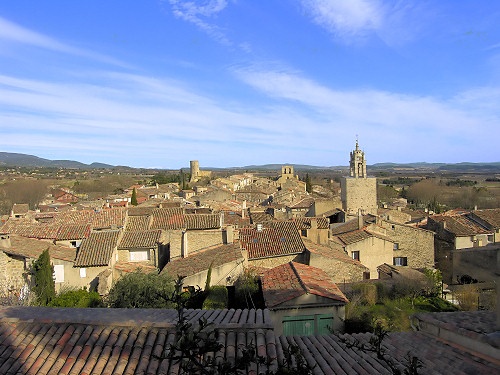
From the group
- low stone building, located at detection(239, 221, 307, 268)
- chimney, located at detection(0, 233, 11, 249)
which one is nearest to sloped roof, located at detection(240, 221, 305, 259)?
low stone building, located at detection(239, 221, 307, 268)

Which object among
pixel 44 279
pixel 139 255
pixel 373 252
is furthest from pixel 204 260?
pixel 373 252

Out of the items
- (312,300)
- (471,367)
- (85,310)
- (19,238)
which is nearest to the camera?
(471,367)

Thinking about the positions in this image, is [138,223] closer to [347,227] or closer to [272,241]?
[272,241]

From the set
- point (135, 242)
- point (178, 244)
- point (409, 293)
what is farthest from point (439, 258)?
point (135, 242)

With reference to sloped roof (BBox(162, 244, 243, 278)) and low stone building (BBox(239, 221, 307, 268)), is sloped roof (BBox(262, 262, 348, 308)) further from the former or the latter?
low stone building (BBox(239, 221, 307, 268))

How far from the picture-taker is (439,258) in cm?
2808

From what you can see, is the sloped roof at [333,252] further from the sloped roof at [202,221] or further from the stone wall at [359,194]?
the stone wall at [359,194]

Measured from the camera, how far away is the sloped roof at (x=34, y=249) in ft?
63.3

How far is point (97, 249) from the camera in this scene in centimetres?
2094

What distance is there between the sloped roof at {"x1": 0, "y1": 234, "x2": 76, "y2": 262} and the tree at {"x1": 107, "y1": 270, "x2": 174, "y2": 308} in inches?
224

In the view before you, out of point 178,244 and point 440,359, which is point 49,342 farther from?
point 178,244

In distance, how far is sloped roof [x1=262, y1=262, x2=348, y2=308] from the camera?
1229 centimetres

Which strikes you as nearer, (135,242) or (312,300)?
(312,300)

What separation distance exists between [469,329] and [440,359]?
0.64m
